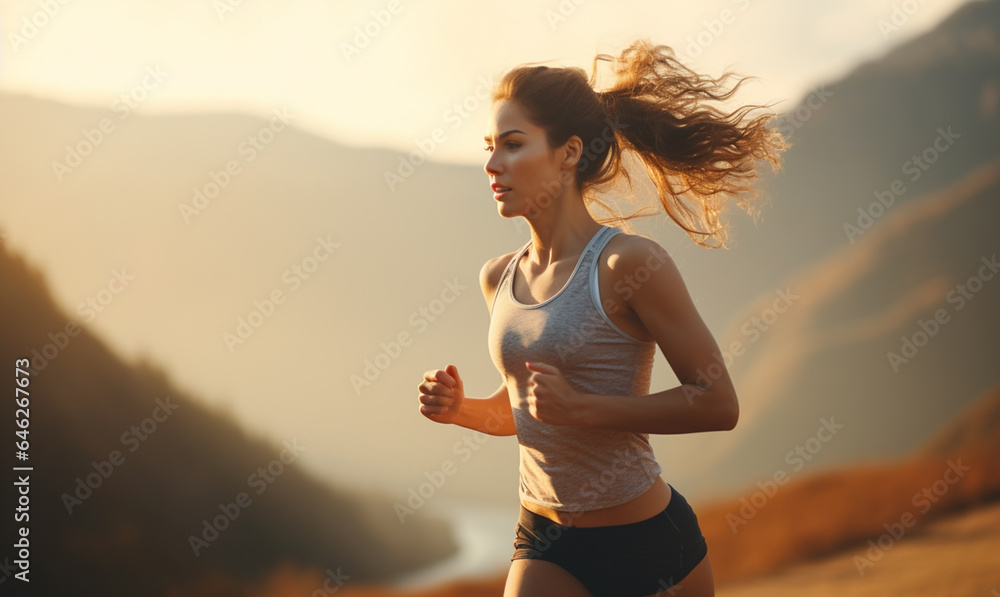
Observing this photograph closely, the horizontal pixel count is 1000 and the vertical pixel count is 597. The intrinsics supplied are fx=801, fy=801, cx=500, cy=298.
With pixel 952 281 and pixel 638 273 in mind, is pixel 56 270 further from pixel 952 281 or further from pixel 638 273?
pixel 952 281

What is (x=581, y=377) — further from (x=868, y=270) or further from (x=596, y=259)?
(x=868, y=270)

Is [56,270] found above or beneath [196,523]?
above

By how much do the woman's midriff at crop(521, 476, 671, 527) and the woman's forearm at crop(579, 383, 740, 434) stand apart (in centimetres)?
15

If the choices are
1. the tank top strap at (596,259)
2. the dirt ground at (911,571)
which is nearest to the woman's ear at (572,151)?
the tank top strap at (596,259)

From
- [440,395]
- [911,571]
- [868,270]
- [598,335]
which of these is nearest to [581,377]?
[598,335]

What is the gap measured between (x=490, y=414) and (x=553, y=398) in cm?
43

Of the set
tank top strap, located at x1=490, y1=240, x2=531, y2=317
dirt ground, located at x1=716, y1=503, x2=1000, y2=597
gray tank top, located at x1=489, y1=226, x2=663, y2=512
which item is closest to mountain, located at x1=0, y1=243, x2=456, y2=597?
dirt ground, located at x1=716, y1=503, x2=1000, y2=597

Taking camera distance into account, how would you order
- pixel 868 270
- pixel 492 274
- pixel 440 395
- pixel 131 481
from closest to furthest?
pixel 440 395 → pixel 492 274 → pixel 131 481 → pixel 868 270

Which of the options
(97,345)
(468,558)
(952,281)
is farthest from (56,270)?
(952,281)

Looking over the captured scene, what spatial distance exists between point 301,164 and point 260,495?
1.34m

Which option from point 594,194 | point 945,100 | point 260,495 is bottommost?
point 260,495

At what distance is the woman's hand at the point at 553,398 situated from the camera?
116cm

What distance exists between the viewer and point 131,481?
2.97m

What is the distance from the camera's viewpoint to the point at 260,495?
3.11 m
